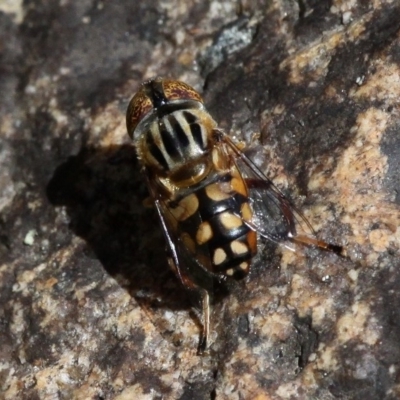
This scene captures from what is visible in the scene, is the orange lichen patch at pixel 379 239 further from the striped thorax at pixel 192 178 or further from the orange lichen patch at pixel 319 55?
the orange lichen patch at pixel 319 55

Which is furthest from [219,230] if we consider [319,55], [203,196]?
[319,55]

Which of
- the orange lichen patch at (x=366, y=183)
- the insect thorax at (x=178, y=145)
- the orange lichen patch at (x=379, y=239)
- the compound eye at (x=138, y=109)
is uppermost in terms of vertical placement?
the compound eye at (x=138, y=109)

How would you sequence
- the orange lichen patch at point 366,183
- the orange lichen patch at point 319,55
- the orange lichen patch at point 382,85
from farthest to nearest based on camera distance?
the orange lichen patch at point 319,55 → the orange lichen patch at point 382,85 → the orange lichen patch at point 366,183

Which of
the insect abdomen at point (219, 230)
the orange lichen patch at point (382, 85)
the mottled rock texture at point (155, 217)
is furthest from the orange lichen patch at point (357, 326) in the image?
the orange lichen patch at point (382, 85)

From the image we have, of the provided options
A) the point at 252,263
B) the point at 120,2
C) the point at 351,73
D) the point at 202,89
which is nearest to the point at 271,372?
the point at 252,263

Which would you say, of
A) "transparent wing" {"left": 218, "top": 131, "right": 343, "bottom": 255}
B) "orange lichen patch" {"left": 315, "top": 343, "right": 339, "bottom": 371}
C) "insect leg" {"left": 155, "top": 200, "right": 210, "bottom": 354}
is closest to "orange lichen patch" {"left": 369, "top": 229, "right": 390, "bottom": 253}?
"transparent wing" {"left": 218, "top": 131, "right": 343, "bottom": 255}

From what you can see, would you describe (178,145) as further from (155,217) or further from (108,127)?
(108,127)

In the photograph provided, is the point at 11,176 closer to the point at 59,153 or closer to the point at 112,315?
the point at 59,153
